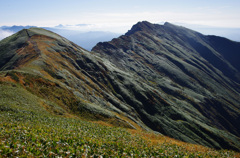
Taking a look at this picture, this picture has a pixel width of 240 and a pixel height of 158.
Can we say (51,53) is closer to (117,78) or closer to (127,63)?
(117,78)

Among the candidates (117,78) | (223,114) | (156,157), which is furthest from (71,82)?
(223,114)

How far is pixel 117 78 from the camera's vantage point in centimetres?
12206

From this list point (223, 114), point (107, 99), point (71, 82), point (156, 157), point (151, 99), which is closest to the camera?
point (156, 157)

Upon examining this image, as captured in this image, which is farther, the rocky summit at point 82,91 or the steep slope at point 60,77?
the steep slope at point 60,77

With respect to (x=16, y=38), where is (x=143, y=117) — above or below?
below

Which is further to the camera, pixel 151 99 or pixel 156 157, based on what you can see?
pixel 151 99

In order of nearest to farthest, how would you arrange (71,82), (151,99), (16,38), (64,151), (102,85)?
(64,151), (71,82), (102,85), (16,38), (151,99)

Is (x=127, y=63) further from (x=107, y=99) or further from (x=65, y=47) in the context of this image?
(x=107, y=99)

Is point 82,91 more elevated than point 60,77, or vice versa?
point 60,77

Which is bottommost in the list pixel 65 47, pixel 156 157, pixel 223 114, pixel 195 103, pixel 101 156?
pixel 223 114

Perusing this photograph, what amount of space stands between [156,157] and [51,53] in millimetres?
87210

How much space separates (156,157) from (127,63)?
603 feet

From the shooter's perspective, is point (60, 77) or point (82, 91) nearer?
point (60, 77)

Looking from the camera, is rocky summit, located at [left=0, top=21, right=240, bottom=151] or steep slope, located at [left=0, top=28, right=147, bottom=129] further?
steep slope, located at [left=0, top=28, right=147, bottom=129]
